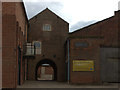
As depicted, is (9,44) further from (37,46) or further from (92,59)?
(37,46)

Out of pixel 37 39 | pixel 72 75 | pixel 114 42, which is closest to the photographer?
pixel 72 75

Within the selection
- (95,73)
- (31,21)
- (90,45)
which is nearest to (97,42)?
(90,45)

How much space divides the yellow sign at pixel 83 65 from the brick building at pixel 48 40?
6.56m

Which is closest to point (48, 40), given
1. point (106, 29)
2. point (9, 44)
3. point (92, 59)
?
point (106, 29)

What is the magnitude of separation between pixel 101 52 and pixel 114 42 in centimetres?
320

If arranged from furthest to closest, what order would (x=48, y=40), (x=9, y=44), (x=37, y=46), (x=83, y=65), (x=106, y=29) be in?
1. (x=48, y=40)
2. (x=37, y=46)
3. (x=106, y=29)
4. (x=83, y=65)
5. (x=9, y=44)

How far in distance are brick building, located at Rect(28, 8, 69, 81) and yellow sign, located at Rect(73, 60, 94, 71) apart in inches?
258

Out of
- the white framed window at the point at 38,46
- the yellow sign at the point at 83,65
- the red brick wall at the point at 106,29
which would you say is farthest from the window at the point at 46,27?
the yellow sign at the point at 83,65

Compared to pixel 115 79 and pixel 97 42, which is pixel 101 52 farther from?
pixel 115 79

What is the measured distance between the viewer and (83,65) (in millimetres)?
21453

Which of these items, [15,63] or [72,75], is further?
[72,75]

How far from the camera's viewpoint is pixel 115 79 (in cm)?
2247

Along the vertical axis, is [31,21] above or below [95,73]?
above

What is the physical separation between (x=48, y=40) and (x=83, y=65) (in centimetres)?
832
